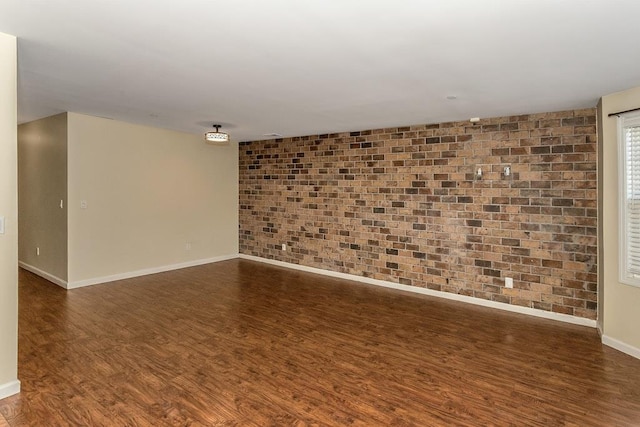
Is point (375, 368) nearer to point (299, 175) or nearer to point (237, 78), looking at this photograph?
point (237, 78)

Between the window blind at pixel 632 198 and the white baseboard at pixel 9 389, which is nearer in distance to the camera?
the white baseboard at pixel 9 389

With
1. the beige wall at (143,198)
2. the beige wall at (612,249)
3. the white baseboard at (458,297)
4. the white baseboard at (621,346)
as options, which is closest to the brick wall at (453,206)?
the white baseboard at (458,297)

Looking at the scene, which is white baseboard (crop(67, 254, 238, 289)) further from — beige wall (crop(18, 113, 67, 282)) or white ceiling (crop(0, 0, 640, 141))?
white ceiling (crop(0, 0, 640, 141))

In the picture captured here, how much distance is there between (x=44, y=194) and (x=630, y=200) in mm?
7159

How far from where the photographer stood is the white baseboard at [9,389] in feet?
8.01

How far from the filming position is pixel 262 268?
657 cm

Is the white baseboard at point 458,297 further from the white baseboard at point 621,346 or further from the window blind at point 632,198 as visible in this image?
the window blind at point 632,198

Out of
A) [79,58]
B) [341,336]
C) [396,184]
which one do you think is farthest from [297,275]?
[79,58]

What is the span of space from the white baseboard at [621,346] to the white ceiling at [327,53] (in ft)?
7.43

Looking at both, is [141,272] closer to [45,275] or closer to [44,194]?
[45,275]

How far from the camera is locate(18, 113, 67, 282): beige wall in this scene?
508cm

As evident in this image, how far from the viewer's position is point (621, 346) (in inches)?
131

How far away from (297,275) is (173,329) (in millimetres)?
2657

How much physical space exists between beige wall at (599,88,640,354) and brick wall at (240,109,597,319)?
45 centimetres
